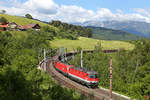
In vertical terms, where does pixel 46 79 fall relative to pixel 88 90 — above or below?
above

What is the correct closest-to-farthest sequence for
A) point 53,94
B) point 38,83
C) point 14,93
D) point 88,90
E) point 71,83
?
point 14,93 < point 53,94 < point 38,83 < point 88,90 < point 71,83

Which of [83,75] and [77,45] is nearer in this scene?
[83,75]

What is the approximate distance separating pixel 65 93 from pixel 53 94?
105 centimetres

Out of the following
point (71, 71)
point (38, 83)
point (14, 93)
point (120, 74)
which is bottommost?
point (120, 74)

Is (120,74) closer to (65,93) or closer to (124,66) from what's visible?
(124,66)

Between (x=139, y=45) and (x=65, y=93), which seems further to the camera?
(x=139, y=45)

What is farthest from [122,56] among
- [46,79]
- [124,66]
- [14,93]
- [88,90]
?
[14,93]

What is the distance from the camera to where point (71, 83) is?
3766 centimetres

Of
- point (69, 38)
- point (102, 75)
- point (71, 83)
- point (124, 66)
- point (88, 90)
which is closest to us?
point (88, 90)

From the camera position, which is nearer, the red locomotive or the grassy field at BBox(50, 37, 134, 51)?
the red locomotive

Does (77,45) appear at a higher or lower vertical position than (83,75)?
lower

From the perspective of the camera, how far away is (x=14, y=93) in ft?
38.5

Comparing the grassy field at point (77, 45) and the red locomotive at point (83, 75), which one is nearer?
the red locomotive at point (83, 75)

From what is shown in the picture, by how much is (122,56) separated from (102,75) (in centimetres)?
1282
